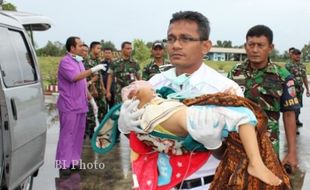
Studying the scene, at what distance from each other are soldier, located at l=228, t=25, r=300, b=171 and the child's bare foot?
1.52m

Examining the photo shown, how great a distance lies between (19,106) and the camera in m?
3.62

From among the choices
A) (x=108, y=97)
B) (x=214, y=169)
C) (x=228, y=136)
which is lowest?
(x=108, y=97)

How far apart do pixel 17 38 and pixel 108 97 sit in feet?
14.0

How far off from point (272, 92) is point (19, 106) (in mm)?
1869

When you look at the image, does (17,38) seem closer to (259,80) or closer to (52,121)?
(259,80)

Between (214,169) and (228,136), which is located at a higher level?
(228,136)

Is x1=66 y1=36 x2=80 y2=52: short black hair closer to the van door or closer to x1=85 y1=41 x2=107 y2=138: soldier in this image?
the van door

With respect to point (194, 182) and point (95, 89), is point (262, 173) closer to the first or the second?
point (194, 182)

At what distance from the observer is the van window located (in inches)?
142

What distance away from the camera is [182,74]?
202 cm

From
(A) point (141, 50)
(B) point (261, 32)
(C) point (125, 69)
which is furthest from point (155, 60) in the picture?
(A) point (141, 50)

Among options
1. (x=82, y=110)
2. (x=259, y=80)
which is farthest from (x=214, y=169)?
(x=82, y=110)

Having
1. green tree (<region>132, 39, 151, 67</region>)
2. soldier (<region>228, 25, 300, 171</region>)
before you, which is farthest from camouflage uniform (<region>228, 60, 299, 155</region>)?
green tree (<region>132, 39, 151, 67</region>)

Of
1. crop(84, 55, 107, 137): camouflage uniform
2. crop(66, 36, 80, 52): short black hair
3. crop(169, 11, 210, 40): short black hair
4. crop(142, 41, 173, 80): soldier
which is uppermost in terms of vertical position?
crop(169, 11, 210, 40): short black hair
